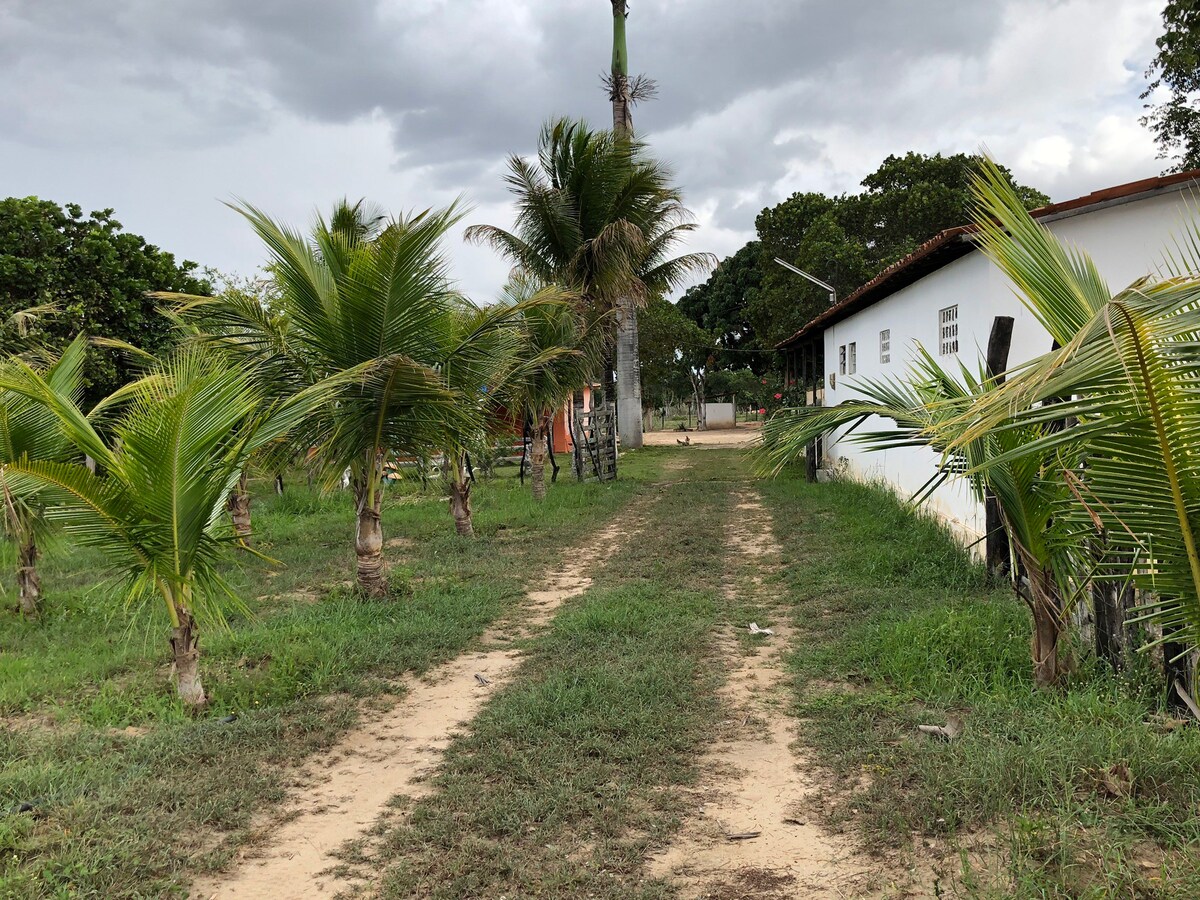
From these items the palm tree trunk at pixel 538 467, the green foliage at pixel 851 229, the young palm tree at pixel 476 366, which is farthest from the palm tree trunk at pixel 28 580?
the green foliage at pixel 851 229

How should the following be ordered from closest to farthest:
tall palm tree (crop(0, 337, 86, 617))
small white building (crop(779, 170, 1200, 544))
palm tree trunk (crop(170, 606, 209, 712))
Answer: palm tree trunk (crop(170, 606, 209, 712)) → tall palm tree (crop(0, 337, 86, 617)) → small white building (crop(779, 170, 1200, 544))

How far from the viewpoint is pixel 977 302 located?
7816 millimetres

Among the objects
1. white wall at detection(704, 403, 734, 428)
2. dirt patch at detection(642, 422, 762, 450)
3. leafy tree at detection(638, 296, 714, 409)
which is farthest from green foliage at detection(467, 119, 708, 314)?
white wall at detection(704, 403, 734, 428)

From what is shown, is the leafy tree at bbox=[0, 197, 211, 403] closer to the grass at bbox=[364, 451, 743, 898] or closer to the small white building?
the grass at bbox=[364, 451, 743, 898]

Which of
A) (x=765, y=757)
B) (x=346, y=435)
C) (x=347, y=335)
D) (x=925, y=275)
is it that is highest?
(x=925, y=275)

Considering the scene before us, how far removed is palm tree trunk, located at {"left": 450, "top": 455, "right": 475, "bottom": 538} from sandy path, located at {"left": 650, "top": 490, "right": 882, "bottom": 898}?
598cm

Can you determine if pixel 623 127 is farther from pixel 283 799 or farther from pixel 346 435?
pixel 283 799

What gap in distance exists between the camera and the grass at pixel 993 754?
2773mm

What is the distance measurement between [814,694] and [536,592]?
3390mm

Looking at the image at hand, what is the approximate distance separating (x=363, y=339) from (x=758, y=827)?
4.70 meters

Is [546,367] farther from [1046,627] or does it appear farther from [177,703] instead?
[1046,627]

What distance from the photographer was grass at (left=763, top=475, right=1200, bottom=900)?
2.77m

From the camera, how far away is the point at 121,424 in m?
4.49

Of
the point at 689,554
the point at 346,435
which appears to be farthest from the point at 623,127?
the point at 346,435
